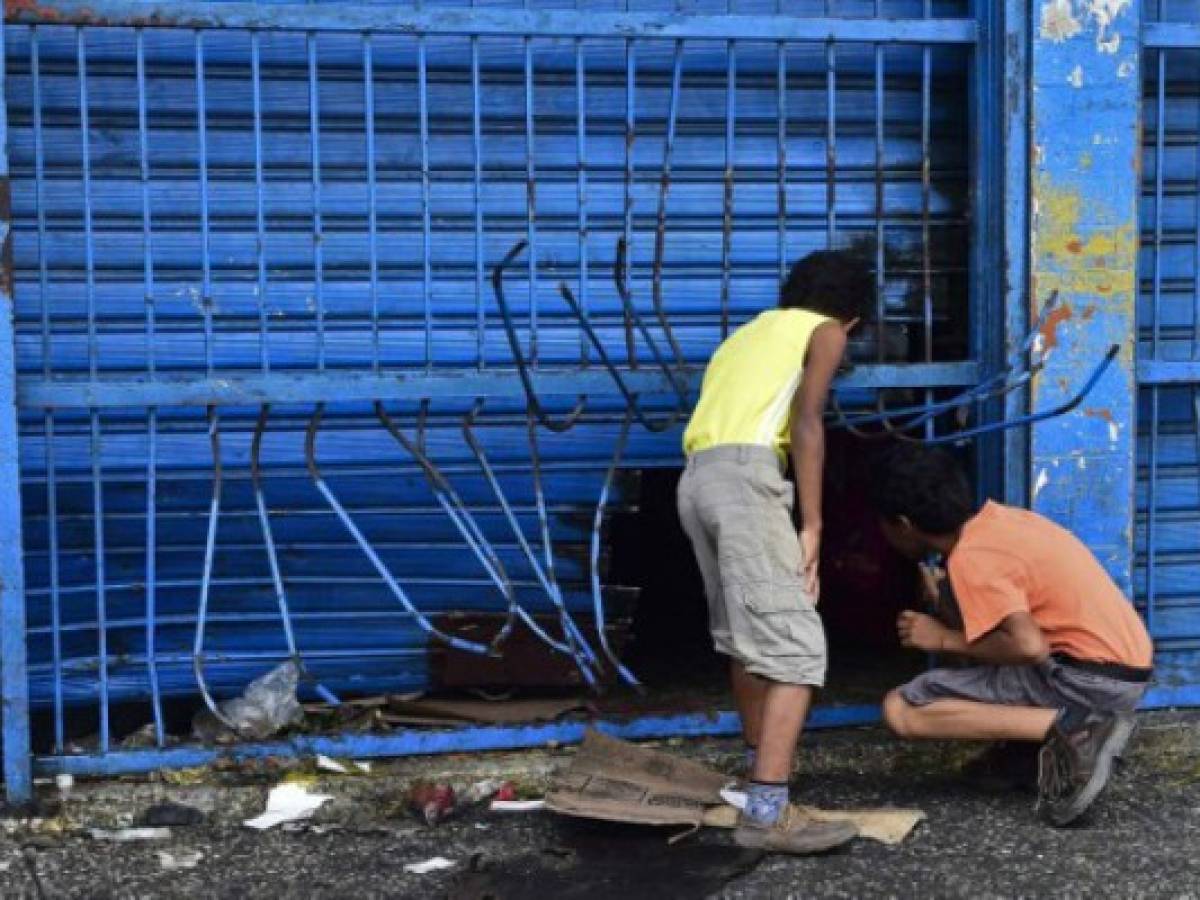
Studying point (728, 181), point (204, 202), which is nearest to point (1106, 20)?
point (728, 181)

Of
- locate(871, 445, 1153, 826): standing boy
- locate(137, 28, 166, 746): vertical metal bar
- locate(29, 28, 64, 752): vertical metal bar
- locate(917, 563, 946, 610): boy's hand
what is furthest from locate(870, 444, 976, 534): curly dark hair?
locate(29, 28, 64, 752): vertical metal bar

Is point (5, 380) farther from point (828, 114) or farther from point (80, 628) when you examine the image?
point (828, 114)

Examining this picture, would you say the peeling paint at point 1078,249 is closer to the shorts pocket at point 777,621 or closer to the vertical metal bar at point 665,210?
the vertical metal bar at point 665,210

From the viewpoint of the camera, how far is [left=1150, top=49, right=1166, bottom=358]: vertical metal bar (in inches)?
198

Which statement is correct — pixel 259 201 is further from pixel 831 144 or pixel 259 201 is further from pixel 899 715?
pixel 899 715

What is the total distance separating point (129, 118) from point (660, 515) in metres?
2.79

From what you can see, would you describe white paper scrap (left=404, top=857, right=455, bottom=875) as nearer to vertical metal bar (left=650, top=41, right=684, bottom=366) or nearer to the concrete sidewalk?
the concrete sidewalk

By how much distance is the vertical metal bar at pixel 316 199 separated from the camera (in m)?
4.59

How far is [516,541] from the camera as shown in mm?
5117

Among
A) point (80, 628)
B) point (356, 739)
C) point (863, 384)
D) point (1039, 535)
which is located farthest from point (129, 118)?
point (1039, 535)

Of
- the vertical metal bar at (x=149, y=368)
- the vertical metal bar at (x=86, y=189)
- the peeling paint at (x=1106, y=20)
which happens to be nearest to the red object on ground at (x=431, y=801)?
the vertical metal bar at (x=149, y=368)

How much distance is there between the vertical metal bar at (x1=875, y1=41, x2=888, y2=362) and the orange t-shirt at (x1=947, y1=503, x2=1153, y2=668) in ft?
2.39

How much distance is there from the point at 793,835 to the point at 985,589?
2.61 feet

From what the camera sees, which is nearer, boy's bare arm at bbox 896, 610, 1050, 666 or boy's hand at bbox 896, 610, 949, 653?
boy's bare arm at bbox 896, 610, 1050, 666
